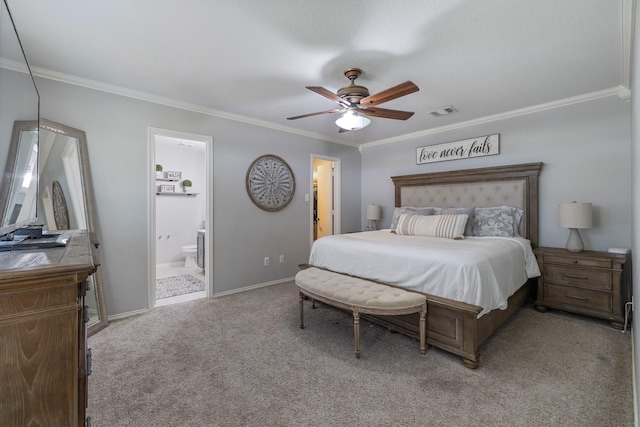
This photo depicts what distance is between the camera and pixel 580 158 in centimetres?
316

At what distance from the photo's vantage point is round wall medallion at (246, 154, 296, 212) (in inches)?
156

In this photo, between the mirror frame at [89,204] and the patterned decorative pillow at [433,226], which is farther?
the patterned decorative pillow at [433,226]

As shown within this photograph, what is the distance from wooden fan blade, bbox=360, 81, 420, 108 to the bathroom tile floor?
120 inches

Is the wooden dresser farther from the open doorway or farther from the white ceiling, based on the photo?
the open doorway

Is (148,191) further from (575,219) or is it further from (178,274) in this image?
(575,219)

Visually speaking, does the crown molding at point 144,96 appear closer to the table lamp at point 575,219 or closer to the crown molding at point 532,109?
the crown molding at point 532,109

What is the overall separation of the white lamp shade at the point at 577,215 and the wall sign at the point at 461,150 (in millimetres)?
1165

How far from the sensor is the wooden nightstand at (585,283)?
2.64 m

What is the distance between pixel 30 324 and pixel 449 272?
228cm

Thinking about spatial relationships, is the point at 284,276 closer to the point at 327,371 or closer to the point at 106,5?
the point at 327,371

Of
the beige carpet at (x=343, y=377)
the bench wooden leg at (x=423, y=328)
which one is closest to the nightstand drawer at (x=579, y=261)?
the beige carpet at (x=343, y=377)

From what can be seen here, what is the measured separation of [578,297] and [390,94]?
279 centimetres

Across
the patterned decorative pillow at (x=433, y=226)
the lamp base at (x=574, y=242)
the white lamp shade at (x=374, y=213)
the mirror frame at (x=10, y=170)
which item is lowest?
the lamp base at (x=574, y=242)

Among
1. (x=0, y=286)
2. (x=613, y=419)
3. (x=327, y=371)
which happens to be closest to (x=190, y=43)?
(x=0, y=286)
